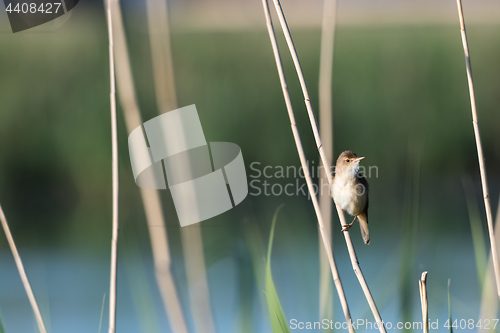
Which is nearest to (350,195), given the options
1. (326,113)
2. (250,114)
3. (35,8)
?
(326,113)

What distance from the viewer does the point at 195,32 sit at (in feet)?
8.63

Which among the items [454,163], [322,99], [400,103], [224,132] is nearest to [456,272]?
[454,163]

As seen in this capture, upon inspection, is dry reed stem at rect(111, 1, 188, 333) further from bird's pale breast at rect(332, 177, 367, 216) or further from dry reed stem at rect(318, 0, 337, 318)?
Result: bird's pale breast at rect(332, 177, 367, 216)

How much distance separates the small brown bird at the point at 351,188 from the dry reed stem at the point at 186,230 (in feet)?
1.89

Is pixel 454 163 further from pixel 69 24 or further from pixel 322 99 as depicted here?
pixel 69 24

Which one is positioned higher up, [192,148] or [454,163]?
[192,148]

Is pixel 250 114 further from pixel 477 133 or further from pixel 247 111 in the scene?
pixel 477 133

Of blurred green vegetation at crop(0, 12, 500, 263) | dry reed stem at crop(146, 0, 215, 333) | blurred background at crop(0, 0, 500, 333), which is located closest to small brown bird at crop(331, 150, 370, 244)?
dry reed stem at crop(146, 0, 215, 333)

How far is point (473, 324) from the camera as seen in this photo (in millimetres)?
1504

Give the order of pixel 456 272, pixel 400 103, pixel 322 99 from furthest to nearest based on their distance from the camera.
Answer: pixel 400 103 < pixel 456 272 < pixel 322 99

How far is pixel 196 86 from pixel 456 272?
190 cm

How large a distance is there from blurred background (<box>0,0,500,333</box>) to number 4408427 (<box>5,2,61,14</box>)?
0.25 metres

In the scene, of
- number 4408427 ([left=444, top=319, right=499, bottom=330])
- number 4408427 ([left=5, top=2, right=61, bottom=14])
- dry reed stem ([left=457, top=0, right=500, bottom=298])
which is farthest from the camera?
number 4408427 ([left=5, top=2, right=61, bottom=14])

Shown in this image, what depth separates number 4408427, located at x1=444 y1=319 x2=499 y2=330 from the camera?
1.30 metres
